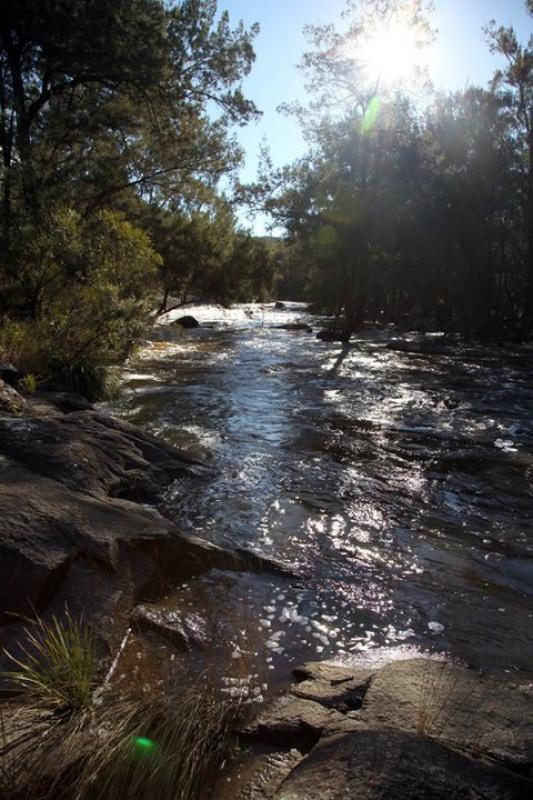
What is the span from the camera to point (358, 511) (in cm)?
567

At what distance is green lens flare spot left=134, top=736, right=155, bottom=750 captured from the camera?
2.17m

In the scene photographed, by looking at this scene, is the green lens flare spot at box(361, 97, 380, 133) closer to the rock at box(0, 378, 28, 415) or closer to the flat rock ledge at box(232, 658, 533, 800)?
the rock at box(0, 378, 28, 415)

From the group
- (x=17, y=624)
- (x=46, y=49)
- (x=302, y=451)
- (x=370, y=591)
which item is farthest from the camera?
(x=46, y=49)

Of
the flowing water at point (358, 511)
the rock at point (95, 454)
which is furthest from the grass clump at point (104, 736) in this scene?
the rock at point (95, 454)

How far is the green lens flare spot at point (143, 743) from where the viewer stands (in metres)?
2.17

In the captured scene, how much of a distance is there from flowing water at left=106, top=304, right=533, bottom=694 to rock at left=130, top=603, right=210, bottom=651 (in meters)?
0.12

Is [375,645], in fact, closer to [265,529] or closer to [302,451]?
[265,529]

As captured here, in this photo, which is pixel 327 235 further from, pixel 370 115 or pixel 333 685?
pixel 333 685

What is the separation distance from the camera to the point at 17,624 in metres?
3.01

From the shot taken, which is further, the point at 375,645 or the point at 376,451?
the point at 376,451

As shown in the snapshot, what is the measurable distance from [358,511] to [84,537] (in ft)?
9.61

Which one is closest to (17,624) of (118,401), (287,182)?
(118,401)

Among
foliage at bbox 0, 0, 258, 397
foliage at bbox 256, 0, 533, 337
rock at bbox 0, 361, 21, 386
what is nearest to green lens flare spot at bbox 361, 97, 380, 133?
foliage at bbox 256, 0, 533, 337

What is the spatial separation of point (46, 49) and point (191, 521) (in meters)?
14.3
